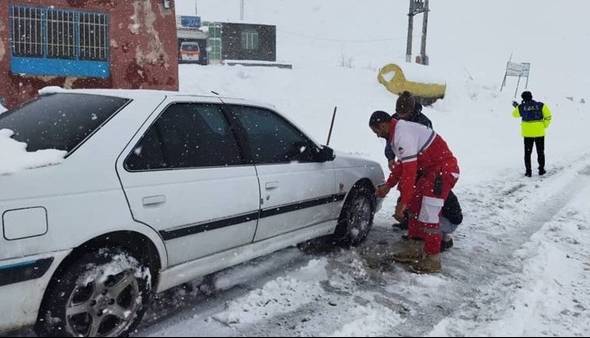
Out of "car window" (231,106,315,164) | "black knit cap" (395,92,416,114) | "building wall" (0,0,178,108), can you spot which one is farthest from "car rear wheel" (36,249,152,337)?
"building wall" (0,0,178,108)

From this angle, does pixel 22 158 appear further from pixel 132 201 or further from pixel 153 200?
pixel 153 200

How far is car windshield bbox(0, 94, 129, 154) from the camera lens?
3.00 m

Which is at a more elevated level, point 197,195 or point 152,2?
point 152,2

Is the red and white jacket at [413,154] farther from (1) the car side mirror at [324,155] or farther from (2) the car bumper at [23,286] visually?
(2) the car bumper at [23,286]

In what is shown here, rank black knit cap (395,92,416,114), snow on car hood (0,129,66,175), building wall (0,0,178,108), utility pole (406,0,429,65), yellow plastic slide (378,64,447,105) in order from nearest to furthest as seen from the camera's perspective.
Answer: snow on car hood (0,129,66,175) < black knit cap (395,92,416,114) < building wall (0,0,178,108) < yellow plastic slide (378,64,447,105) < utility pole (406,0,429,65)

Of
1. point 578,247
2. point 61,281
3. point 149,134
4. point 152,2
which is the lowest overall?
point 578,247

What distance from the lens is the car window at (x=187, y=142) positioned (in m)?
3.16

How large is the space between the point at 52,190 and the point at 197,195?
0.92 meters

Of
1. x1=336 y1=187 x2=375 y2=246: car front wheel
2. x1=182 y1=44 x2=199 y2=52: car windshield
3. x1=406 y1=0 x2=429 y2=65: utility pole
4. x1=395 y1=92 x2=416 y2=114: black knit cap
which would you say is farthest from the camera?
x1=182 y1=44 x2=199 y2=52: car windshield

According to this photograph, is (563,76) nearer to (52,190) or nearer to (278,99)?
(278,99)

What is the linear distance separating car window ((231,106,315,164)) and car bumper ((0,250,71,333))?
169cm

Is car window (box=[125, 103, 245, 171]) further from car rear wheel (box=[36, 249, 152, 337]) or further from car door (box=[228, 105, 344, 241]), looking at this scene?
car rear wheel (box=[36, 249, 152, 337])

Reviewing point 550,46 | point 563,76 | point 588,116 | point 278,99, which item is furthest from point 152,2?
point 550,46

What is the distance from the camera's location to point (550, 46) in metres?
50.5
